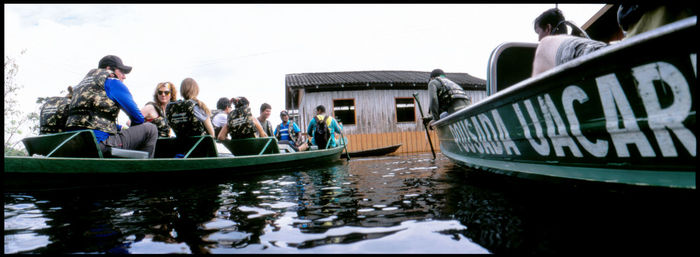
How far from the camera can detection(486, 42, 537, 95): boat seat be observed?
10.4 feet

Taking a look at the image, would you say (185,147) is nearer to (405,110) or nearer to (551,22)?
(551,22)

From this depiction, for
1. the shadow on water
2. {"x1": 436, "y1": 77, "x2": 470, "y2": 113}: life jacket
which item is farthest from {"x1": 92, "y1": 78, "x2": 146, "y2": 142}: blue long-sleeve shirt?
{"x1": 436, "y1": 77, "x2": 470, "y2": 113}: life jacket

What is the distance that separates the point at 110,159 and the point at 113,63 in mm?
1134

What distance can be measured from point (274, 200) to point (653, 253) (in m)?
2.10

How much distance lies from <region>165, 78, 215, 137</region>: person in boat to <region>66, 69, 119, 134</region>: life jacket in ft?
3.33

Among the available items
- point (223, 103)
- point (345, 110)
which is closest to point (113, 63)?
point (223, 103)

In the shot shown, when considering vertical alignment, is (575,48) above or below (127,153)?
above

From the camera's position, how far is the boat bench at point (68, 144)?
9.80ft

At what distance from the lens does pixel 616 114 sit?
56.6 inches

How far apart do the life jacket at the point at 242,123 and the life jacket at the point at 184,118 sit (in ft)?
3.78

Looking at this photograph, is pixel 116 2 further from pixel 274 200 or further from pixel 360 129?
pixel 360 129

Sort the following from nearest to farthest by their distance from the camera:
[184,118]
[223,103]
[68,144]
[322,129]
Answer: [68,144]
[184,118]
[223,103]
[322,129]

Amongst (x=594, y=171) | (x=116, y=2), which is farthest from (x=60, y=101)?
(x=594, y=171)

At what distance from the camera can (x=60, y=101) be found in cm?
366
